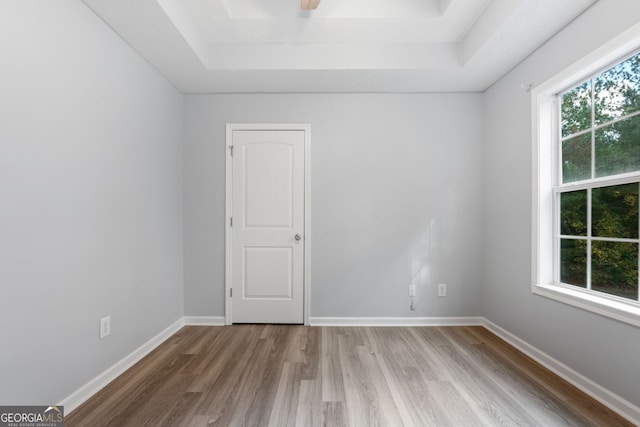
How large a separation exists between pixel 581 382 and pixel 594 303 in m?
0.55

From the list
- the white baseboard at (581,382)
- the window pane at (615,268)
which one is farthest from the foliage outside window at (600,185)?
the white baseboard at (581,382)

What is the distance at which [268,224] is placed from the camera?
3486 mm

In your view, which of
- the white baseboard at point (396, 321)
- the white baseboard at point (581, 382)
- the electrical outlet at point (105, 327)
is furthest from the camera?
the white baseboard at point (396, 321)

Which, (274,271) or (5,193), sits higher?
(5,193)

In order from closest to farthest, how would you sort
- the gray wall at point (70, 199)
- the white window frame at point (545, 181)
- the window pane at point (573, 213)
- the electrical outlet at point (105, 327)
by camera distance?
the gray wall at point (70, 199)
the electrical outlet at point (105, 327)
the window pane at point (573, 213)
the white window frame at point (545, 181)

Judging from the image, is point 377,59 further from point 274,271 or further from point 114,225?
point 114,225

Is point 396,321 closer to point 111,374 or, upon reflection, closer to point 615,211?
point 615,211

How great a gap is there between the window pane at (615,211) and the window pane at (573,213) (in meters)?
0.09

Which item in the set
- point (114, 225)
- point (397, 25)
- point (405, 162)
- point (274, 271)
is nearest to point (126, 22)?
point (114, 225)

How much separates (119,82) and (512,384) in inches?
136

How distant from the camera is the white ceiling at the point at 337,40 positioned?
93.4 inches

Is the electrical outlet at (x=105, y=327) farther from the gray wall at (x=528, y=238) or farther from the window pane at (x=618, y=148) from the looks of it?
the window pane at (x=618, y=148)

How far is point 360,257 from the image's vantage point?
3.47 metres

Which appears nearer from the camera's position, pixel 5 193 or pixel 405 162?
pixel 5 193
